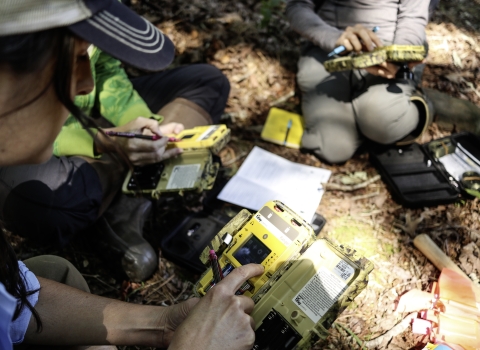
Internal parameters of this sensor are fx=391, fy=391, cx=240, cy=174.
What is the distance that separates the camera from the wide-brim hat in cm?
76

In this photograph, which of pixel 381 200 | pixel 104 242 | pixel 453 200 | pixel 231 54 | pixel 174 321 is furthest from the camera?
pixel 231 54

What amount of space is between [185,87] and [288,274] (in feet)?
5.00

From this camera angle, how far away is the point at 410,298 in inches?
72.6

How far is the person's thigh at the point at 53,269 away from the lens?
145 cm

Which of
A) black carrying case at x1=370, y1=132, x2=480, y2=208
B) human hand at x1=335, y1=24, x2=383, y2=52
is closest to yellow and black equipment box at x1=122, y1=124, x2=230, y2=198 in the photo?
human hand at x1=335, y1=24, x2=383, y2=52

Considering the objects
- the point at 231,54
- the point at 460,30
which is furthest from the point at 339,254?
the point at 460,30

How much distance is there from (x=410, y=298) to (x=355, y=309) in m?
0.26

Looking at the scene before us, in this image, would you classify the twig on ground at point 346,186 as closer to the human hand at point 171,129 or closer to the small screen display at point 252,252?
the human hand at point 171,129

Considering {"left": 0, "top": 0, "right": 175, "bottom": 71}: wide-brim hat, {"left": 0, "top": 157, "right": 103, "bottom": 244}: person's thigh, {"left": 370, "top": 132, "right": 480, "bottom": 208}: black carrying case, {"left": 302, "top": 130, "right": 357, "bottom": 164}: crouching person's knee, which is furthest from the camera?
{"left": 302, "top": 130, "right": 357, "bottom": 164}: crouching person's knee

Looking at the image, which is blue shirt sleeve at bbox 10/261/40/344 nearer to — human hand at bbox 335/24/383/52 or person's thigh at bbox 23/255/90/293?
person's thigh at bbox 23/255/90/293

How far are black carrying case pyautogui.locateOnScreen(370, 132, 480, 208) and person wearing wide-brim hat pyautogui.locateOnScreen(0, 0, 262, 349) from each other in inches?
54.5

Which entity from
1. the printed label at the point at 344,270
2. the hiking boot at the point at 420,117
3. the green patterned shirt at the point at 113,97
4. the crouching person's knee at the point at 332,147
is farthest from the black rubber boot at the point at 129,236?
the hiking boot at the point at 420,117

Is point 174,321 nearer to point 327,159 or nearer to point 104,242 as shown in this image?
point 104,242

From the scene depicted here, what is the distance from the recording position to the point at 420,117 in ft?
8.44
